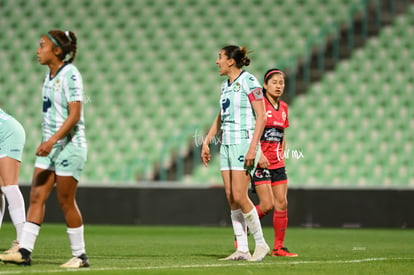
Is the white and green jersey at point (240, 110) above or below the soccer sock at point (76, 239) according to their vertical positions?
above

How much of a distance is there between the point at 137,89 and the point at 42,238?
8.39m

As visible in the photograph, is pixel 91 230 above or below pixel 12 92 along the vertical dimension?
below

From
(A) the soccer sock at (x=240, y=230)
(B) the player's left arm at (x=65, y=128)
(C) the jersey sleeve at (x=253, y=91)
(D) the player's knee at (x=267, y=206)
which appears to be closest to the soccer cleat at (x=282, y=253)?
(D) the player's knee at (x=267, y=206)

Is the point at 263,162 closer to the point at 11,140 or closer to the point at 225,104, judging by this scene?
the point at 225,104

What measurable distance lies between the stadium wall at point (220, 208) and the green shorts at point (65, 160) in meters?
9.00

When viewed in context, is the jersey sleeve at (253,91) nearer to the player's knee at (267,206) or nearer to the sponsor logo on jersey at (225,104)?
the sponsor logo on jersey at (225,104)

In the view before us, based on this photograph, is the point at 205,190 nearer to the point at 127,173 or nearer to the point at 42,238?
the point at 127,173

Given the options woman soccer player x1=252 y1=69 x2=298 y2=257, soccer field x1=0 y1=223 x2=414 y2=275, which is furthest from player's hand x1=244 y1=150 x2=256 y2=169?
woman soccer player x1=252 y1=69 x2=298 y2=257

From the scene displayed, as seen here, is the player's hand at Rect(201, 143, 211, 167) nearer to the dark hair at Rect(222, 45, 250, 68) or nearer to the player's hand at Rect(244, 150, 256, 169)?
the player's hand at Rect(244, 150, 256, 169)

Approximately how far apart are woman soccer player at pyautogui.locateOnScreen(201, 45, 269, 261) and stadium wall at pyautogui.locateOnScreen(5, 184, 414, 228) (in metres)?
7.77

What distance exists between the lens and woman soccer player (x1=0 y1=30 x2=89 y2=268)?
21.4 feet

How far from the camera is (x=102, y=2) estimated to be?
849 inches

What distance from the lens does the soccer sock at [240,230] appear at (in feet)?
25.8

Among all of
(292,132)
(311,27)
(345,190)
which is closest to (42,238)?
(345,190)
